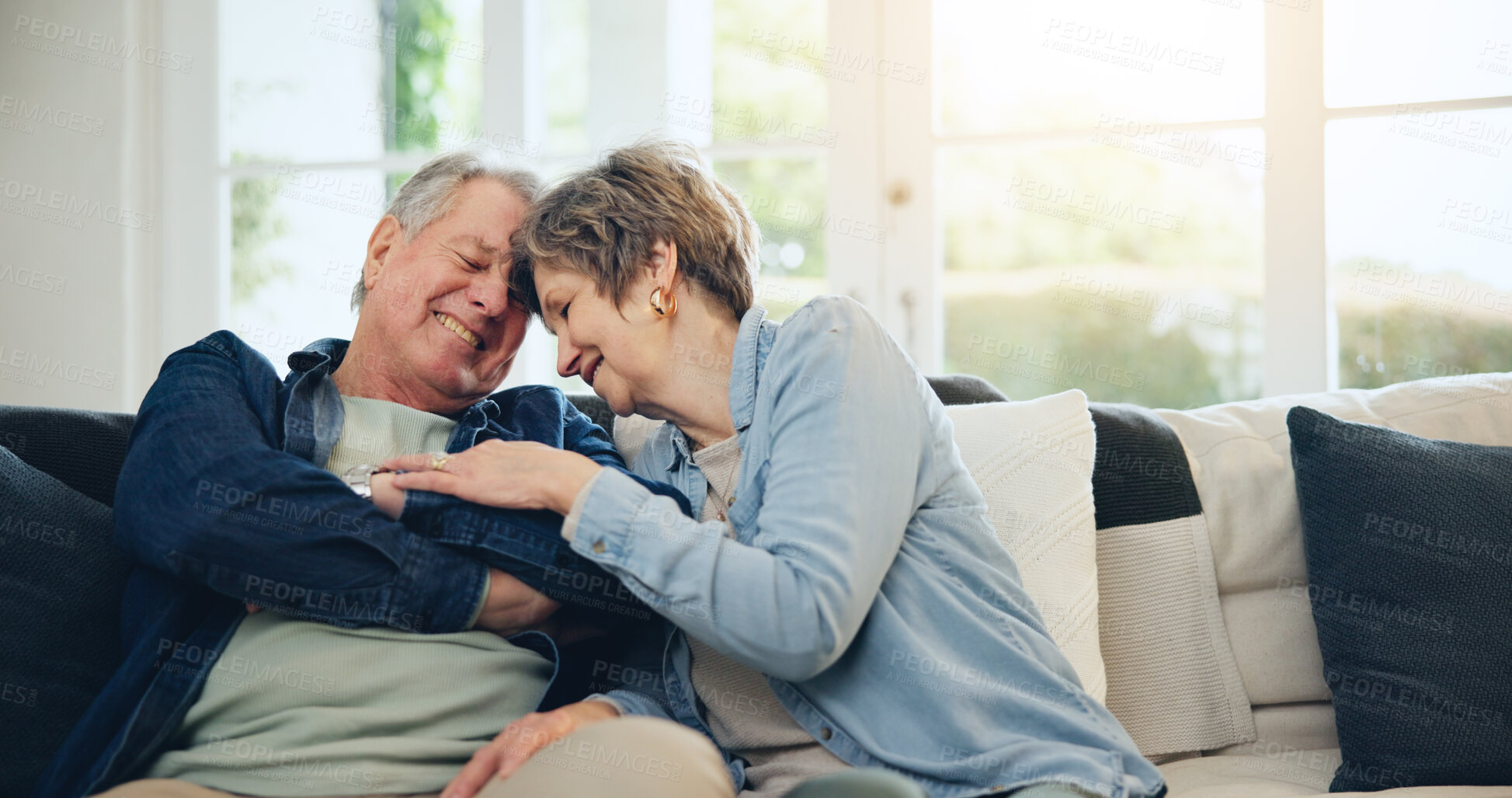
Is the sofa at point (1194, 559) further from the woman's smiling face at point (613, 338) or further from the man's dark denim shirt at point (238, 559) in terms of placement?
the woman's smiling face at point (613, 338)

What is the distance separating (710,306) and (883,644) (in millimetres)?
498

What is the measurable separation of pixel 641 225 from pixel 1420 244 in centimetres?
213

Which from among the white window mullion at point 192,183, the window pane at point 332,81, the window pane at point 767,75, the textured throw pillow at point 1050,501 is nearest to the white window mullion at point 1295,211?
the window pane at point 767,75

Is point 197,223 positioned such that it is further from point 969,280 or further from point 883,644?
point 883,644

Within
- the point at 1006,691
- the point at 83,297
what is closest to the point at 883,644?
the point at 1006,691

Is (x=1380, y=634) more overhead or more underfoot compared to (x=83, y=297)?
more underfoot

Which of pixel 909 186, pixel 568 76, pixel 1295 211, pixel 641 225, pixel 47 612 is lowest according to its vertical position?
pixel 47 612

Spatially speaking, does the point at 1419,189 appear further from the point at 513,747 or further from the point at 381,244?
the point at 513,747

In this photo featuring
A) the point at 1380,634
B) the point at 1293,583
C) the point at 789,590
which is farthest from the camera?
the point at 1293,583

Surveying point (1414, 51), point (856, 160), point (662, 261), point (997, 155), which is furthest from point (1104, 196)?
point (662, 261)

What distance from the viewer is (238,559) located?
→ 1132 millimetres

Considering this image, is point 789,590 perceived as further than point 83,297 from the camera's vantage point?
No

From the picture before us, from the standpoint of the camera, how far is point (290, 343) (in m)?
3.26

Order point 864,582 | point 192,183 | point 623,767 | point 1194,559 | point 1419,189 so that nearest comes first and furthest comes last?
point 623,767 < point 864,582 < point 1194,559 < point 1419,189 < point 192,183
